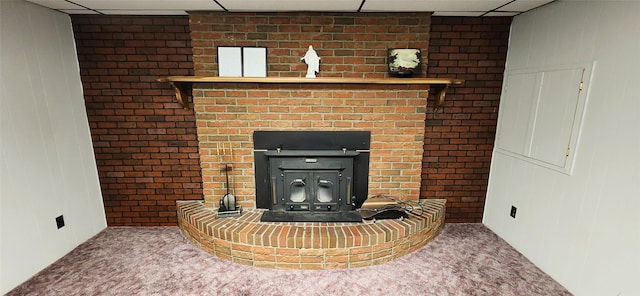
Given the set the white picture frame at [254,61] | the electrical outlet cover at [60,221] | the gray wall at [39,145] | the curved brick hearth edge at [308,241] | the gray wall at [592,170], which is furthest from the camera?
the white picture frame at [254,61]

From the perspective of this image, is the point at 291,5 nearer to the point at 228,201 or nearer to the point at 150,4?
the point at 150,4

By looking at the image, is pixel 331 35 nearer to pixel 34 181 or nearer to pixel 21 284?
pixel 34 181

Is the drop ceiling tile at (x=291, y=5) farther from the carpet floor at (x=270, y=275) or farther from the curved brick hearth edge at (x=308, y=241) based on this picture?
the carpet floor at (x=270, y=275)

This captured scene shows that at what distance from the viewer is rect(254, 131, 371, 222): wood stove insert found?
2.73 meters

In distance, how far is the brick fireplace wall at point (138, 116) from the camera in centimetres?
273

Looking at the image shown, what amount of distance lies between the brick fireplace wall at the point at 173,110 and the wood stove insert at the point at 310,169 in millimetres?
631

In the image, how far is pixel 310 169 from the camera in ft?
8.99

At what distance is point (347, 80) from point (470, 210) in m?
2.03

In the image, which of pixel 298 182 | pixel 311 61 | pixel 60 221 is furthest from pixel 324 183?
pixel 60 221

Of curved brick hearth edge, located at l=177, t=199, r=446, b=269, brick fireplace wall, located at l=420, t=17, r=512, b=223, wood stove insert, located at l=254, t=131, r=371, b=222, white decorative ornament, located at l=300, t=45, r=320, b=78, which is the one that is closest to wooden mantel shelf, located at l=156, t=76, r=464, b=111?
white decorative ornament, located at l=300, t=45, r=320, b=78

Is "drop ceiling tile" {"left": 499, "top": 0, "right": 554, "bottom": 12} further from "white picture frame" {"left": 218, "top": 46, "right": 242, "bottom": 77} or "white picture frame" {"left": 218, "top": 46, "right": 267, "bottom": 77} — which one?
"white picture frame" {"left": 218, "top": 46, "right": 242, "bottom": 77}

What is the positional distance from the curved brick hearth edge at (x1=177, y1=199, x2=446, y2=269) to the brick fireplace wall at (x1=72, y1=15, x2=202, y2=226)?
66 centimetres

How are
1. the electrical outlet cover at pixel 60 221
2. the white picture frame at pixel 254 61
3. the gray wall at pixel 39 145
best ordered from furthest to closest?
1. the white picture frame at pixel 254 61
2. the electrical outlet cover at pixel 60 221
3. the gray wall at pixel 39 145

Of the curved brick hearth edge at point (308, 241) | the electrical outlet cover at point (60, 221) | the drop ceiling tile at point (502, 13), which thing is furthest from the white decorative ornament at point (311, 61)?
the electrical outlet cover at point (60, 221)
